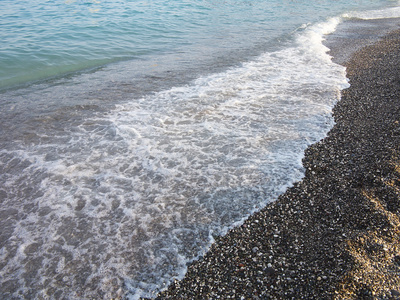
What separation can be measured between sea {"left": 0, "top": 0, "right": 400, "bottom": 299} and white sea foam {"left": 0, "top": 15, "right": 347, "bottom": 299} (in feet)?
0.09

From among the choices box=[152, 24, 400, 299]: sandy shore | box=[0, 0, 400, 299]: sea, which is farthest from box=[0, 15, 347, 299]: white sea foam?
box=[152, 24, 400, 299]: sandy shore

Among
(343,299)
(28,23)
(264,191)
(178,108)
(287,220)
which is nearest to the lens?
(343,299)

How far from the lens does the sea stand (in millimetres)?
4023

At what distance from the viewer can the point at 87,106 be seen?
28.5 feet

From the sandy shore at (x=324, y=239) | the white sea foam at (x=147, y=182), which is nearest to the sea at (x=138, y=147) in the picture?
the white sea foam at (x=147, y=182)

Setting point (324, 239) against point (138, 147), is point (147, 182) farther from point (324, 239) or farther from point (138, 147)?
point (324, 239)

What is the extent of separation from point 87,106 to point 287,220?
6.97 meters

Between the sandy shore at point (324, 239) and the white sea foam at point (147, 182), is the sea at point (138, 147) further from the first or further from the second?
the sandy shore at point (324, 239)

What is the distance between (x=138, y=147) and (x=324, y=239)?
14.3ft

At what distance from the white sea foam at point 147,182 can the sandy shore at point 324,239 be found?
308 millimetres

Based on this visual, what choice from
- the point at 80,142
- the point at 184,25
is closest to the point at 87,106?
the point at 80,142

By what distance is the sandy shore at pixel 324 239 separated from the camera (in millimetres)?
3320

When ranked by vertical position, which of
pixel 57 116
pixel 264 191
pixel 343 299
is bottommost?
pixel 57 116

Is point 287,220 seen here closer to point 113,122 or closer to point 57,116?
point 113,122
